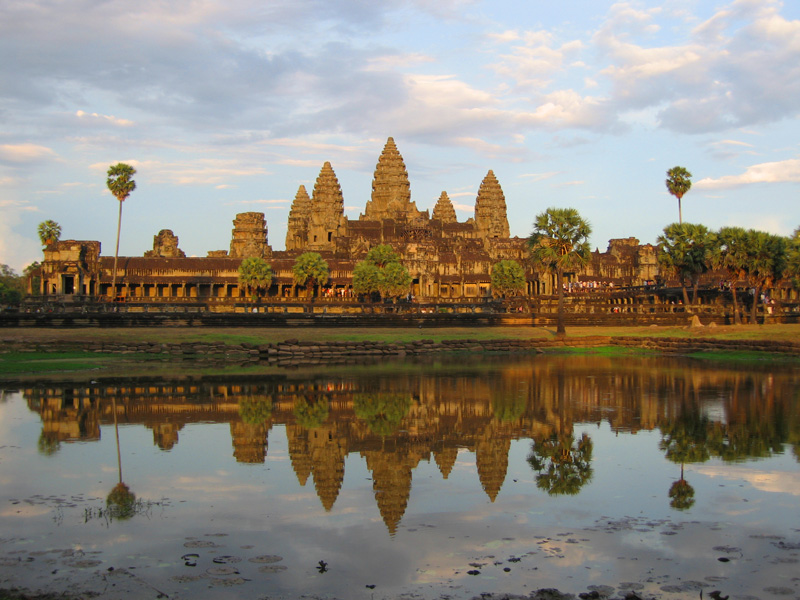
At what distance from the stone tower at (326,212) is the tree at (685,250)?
74024mm

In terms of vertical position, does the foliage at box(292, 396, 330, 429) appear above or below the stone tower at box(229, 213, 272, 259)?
below

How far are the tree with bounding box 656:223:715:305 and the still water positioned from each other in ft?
140

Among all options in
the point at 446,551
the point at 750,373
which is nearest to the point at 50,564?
the point at 446,551

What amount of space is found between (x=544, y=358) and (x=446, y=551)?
1174 inches

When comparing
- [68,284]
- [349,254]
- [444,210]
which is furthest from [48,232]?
[444,210]

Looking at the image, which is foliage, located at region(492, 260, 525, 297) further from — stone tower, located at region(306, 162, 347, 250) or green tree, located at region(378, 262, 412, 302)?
stone tower, located at region(306, 162, 347, 250)

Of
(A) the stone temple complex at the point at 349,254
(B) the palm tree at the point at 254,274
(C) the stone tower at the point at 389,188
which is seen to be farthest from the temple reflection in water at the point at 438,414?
(C) the stone tower at the point at 389,188

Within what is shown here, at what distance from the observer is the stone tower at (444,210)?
15450 cm

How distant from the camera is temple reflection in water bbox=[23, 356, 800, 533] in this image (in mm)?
15078

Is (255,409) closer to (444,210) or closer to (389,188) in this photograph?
(389,188)

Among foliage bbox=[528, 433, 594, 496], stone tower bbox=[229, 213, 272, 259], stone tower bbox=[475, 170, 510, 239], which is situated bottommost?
foliage bbox=[528, 433, 594, 496]

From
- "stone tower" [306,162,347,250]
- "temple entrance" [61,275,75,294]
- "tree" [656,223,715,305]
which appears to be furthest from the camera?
"stone tower" [306,162,347,250]

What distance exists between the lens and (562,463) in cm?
1484

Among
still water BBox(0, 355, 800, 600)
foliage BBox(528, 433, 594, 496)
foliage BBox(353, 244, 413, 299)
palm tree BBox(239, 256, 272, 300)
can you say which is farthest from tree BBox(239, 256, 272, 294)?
foliage BBox(528, 433, 594, 496)
